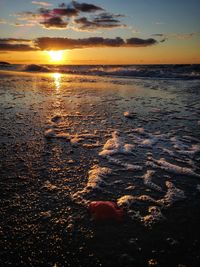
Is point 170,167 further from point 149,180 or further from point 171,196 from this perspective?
point 171,196

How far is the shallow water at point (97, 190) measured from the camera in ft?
8.73

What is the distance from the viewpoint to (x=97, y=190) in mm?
→ 3807

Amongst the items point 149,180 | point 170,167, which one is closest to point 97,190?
point 149,180

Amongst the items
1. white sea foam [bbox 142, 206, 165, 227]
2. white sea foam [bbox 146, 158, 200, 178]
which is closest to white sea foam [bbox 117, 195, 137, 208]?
white sea foam [bbox 142, 206, 165, 227]

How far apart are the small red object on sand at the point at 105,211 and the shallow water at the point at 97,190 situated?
93 mm

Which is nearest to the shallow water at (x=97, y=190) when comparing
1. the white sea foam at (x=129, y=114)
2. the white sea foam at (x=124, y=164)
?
the white sea foam at (x=124, y=164)

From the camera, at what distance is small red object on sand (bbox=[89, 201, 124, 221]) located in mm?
3170

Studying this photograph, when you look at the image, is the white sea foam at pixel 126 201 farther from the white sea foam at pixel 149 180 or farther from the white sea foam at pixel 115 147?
the white sea foam at pixel 115 147

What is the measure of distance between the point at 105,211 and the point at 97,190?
2.01ft

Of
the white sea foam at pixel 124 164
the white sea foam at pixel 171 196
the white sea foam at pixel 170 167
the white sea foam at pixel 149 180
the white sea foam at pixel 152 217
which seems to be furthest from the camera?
the white sea foam at pixel 124 164

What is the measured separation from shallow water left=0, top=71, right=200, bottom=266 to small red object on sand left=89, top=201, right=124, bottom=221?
9 centimetres

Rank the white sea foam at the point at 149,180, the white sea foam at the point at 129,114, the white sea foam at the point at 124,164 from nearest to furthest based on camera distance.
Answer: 1. the white sea foam at the point at 149,180
2. the white sea foam at the point at 124,164
3. the white sea foam at the point at 129,114

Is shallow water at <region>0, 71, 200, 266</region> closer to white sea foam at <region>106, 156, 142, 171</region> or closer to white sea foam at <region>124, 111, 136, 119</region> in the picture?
white sea foam at <region>106, 156, 142, 171</region>

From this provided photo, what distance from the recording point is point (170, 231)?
2.98 metres
